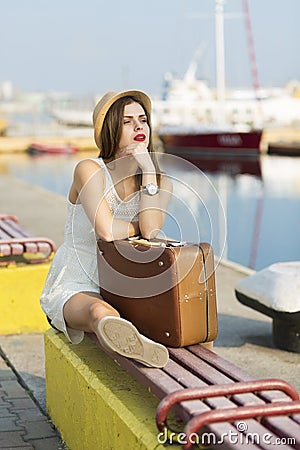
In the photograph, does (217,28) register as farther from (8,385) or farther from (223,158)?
(8,385)

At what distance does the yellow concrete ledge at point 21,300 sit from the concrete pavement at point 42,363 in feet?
0.31

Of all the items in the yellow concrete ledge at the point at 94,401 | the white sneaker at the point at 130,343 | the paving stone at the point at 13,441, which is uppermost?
the white sneaker at the point at 130,343

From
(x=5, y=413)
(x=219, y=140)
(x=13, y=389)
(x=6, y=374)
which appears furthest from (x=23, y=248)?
(x=219, y=140)

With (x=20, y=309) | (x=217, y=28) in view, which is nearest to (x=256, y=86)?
(x=217, y=28)

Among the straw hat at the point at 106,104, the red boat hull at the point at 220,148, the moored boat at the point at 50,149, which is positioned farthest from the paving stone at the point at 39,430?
the moored boat at the point at 50,149

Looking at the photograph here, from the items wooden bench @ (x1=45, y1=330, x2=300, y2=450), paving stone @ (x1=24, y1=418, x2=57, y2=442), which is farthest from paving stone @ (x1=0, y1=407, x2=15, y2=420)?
wooden bench @ (x1=45, y1=330, x2=300, y2=450)

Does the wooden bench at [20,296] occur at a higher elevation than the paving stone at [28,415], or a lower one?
higher

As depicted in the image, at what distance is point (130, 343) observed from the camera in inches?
127

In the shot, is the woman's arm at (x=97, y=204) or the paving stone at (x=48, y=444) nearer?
the woman's arm at (x=97, y=204)

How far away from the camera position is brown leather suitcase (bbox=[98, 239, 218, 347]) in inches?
129

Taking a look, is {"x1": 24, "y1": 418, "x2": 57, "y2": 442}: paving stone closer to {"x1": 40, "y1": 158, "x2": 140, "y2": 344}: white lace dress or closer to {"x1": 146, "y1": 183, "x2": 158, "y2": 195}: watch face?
{"x1": 40, "y1": 158, "x2": 140, "y2": 344}: white lace dress

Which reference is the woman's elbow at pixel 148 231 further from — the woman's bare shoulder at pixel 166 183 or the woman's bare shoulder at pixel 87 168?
the woman's bare shoulder at pixel 87 168

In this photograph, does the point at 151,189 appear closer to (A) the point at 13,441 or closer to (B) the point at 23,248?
(A) the point at 13,441

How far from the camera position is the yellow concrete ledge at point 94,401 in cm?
298
